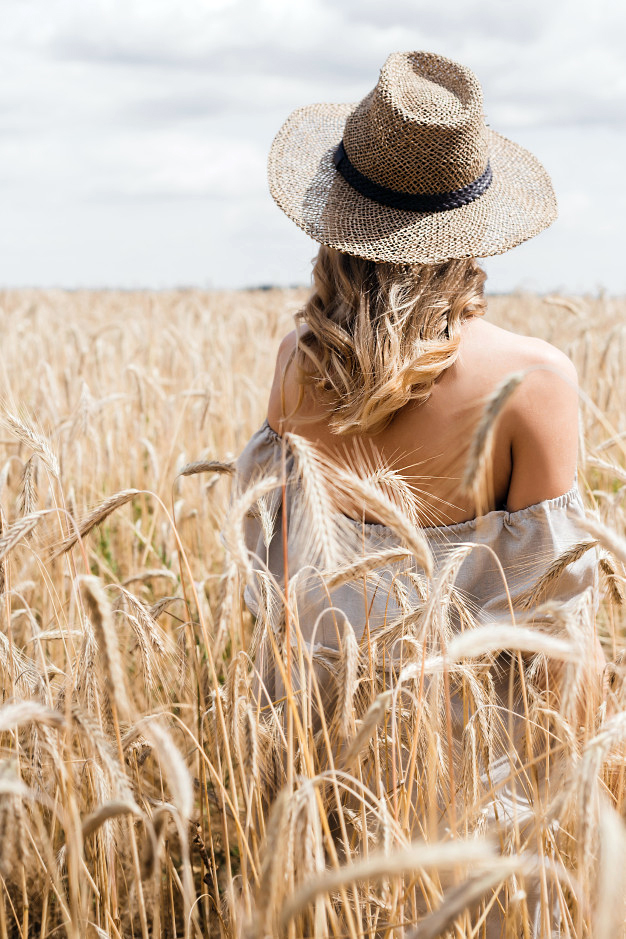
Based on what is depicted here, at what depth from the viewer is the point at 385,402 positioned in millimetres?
1252

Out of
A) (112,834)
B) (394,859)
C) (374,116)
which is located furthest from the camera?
(374,116)

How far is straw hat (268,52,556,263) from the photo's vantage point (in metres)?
1.30

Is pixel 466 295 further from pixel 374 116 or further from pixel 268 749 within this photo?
pixel 268 749

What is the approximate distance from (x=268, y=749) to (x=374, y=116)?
3.61ft

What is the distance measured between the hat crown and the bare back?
11.3 inches

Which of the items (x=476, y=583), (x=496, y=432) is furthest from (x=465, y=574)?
(x=496, y=432)

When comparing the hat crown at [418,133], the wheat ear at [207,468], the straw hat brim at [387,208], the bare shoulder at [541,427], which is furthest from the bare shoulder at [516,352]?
the wheat ear at [207,468]

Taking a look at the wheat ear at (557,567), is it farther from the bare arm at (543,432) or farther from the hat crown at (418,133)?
the hat crown at (418,133)

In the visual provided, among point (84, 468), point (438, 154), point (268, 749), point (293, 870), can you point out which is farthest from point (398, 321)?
point (84, 468)

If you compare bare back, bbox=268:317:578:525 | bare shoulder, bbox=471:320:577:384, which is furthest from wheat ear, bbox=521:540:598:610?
bare shoulder, bbox=471:320:577:384

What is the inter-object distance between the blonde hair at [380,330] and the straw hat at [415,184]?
5 centimetres

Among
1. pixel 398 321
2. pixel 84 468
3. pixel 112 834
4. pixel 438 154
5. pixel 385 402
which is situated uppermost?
pixel 438 154

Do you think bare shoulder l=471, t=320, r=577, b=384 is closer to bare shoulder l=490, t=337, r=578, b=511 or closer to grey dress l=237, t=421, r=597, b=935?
bare shoulder l=490, t=337, r=578, b=511

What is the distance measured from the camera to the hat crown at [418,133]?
131 cm
